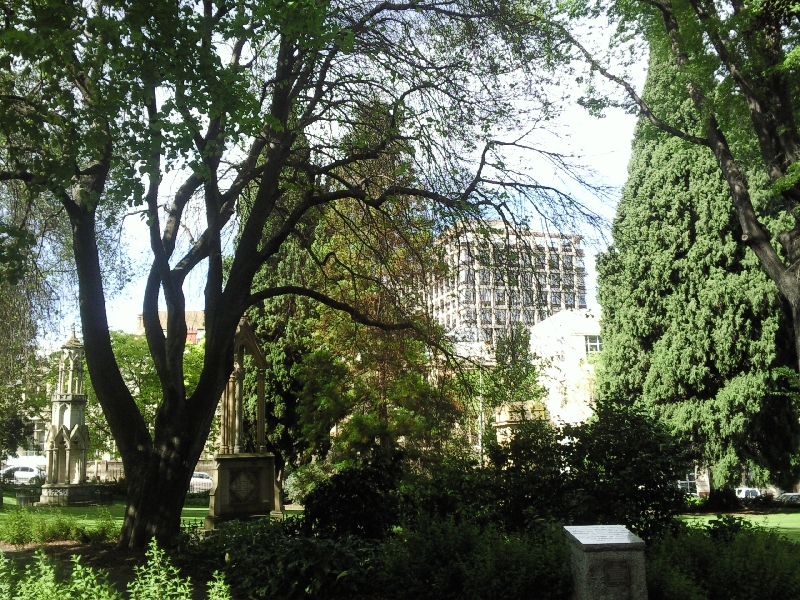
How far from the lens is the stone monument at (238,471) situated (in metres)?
15.9

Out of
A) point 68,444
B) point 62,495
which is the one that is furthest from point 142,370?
point 62,495

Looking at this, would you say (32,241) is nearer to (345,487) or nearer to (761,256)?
(345,487)

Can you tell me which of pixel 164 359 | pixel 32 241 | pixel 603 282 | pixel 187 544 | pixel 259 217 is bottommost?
pixel 187 544

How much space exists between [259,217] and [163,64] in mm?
4244

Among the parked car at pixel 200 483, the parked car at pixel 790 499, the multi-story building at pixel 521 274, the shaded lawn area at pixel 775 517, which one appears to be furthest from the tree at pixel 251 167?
the parked car at pixel 200 483

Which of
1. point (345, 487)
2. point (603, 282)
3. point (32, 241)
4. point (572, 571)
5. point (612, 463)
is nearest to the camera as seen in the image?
point (572, 571)

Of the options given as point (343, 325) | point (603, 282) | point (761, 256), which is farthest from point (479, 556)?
point (603, 282)

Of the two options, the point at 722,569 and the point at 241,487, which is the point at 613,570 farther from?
the point at 241,487

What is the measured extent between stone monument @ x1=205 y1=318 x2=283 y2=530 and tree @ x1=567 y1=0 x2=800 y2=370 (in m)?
10.5

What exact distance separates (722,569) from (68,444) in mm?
25526

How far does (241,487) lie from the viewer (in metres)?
16.2

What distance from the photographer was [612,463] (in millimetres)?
10273

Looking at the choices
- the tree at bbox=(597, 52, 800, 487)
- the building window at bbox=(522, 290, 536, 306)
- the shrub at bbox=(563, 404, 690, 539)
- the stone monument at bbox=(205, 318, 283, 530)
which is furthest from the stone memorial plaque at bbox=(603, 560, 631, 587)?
the tree at bbox=(597, 52, 800, 487)

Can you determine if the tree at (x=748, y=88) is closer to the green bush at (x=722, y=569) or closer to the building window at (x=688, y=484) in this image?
the building window at (x=688, y=484)
